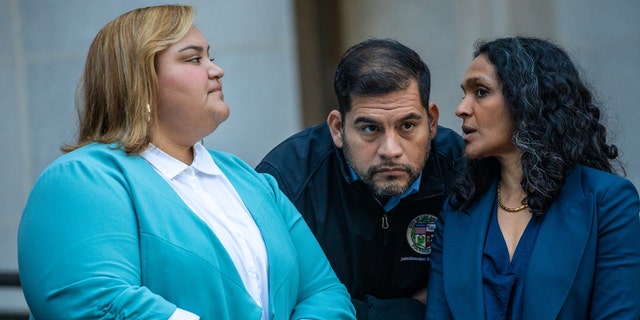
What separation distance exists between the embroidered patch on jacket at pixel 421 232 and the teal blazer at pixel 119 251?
88cm

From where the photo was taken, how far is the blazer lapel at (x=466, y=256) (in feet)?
11.6

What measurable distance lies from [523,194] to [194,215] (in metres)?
1.24

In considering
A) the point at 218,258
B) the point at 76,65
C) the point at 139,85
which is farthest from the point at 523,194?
the point at 76,65

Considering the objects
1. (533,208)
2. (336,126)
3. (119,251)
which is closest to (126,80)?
(119,251)

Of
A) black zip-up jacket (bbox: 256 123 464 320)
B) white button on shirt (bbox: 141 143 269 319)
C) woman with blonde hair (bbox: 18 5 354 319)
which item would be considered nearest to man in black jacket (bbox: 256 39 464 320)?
black zip-up jacket (bbox: 256 123 464 320)

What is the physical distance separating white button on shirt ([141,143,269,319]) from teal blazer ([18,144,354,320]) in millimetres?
43

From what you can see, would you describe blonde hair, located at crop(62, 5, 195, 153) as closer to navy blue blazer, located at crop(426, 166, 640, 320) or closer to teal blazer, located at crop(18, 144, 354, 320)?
teal blazer, located at crop(18, 144, 354, 320)

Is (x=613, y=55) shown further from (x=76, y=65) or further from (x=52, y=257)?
(x=52, y=257)

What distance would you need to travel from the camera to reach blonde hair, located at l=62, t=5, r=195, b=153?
10.5 ft

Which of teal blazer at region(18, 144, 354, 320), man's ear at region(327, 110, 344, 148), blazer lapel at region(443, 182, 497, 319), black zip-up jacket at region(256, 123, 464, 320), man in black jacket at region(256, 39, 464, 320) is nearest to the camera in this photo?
teal blazer at region(18, 144, 354, 320)

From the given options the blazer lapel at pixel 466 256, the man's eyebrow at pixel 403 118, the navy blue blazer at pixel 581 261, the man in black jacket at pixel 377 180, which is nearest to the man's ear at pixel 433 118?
the man in black jacket at pixel 377 180

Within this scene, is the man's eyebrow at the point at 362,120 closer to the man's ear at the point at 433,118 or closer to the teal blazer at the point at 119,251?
the man's ear at the point at 433,118

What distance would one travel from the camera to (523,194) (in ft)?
12.1

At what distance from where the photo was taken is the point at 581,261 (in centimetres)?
342
